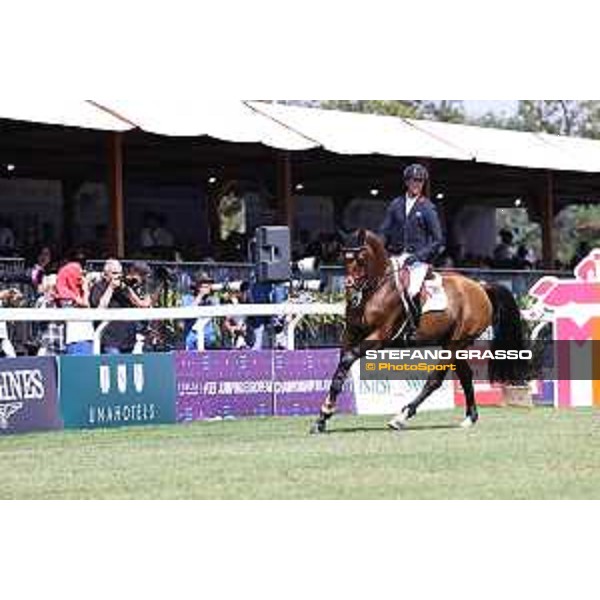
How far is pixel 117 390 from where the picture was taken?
55.6 ft

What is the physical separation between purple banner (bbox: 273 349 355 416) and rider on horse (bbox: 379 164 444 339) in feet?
10.7

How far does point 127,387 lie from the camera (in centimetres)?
1708

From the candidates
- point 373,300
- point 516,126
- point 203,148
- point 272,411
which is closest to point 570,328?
point 272,411

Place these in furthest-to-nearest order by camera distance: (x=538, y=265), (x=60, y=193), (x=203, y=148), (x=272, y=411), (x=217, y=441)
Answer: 1. (x=538, y=265)
2. (x=60, y=193)
3. (x=203, y=148)
4. (x=272, y=411)
5. (x=217, y=441)

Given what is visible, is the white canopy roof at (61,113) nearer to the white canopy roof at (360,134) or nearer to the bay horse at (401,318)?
the white canopy roof at (360,134)

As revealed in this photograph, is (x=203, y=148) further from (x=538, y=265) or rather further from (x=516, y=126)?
(x=516, y=126)

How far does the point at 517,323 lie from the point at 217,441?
4.38 metres

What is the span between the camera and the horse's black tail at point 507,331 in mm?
17172

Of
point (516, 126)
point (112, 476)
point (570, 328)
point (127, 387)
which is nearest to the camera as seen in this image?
point (112, 476)

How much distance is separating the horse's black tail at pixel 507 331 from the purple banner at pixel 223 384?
291 cm

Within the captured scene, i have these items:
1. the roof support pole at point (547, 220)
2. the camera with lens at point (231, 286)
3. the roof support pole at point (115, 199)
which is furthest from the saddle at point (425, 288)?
the roof support pole at point (547, 220)

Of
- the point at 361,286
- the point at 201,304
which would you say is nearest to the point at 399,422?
the point at 361,286

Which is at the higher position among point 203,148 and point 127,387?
point 203,148

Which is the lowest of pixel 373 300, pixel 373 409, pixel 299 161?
pixel 373 409
